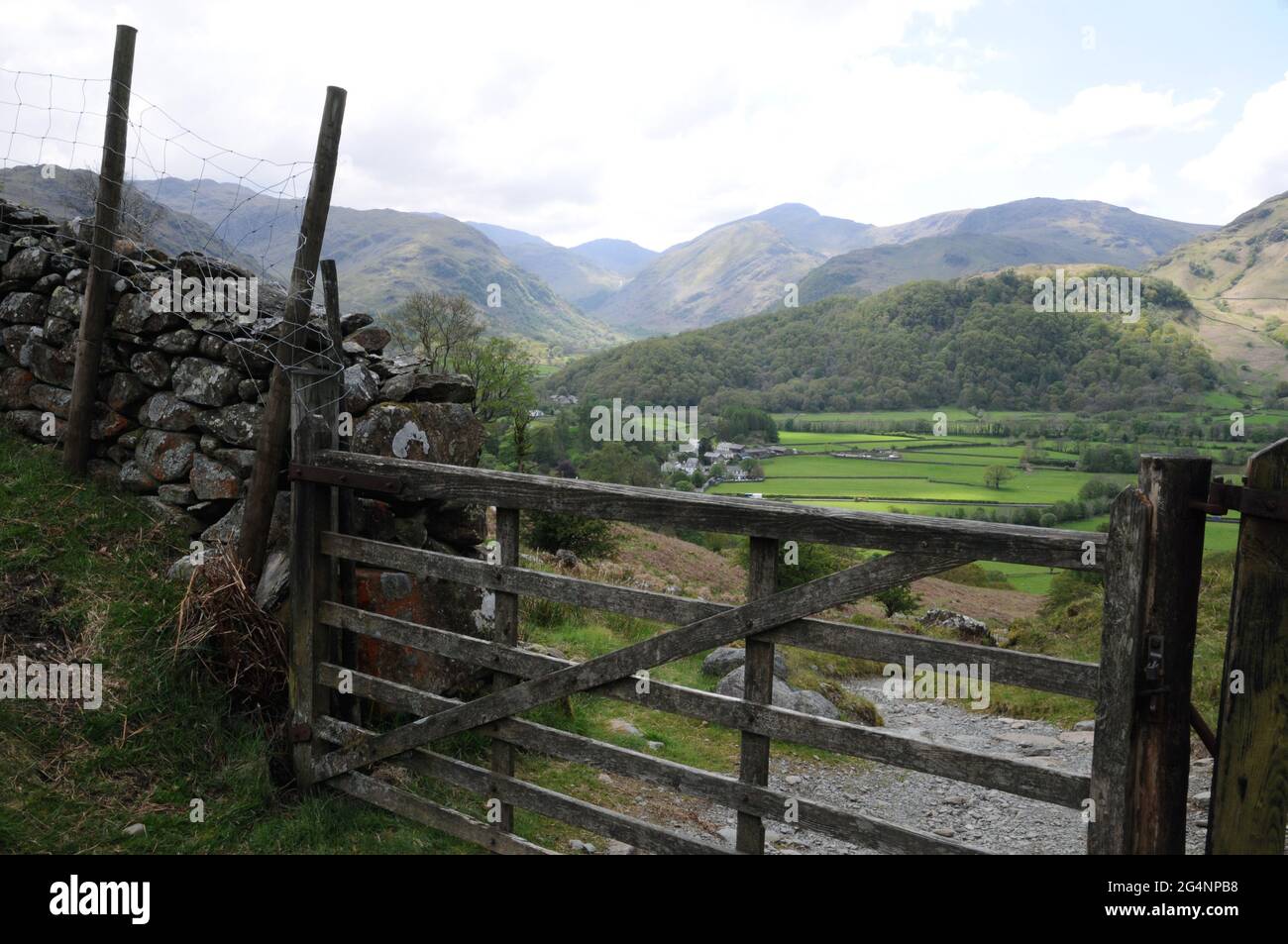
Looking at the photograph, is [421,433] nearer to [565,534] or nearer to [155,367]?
[155,367]

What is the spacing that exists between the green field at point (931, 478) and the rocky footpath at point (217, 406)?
32.6m

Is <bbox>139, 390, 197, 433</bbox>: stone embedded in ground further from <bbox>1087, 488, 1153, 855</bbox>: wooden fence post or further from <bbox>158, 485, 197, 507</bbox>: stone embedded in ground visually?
<bbox>1087, 488, 1153, 855</bbox>: wooden fence post

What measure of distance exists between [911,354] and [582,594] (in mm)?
122391

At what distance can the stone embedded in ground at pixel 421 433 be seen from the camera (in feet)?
20.9

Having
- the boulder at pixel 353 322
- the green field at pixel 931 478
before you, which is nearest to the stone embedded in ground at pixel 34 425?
the boulder at pixel 353 322

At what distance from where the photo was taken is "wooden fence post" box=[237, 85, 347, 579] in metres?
5.95

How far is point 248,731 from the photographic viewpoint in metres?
5.77

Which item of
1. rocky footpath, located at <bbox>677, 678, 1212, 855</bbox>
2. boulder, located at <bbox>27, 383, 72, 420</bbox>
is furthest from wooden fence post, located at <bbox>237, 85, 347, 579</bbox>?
rocky footpath, located at <bbox>677, 678, 1212, 855</bbox>

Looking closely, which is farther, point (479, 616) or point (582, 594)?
point (479, 616)

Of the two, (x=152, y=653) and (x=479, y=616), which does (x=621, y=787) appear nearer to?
(x=479, y=616)

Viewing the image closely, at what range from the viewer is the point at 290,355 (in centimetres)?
582

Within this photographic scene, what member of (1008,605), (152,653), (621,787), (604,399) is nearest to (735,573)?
(1008,605)

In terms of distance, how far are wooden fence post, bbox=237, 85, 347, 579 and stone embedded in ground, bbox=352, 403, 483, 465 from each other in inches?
22.5

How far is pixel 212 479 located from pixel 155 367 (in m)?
1.34
